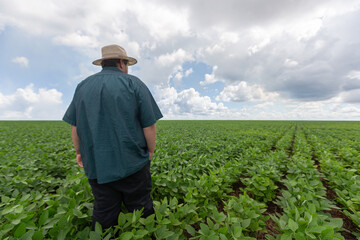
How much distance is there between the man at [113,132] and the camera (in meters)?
1.64

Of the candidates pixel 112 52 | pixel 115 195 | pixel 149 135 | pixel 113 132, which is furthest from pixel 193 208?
pixel 112 52

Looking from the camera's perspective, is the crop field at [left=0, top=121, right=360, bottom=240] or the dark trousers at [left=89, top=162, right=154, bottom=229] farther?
the dark trousers at [left=89, top=162, right=154, bottom=229]

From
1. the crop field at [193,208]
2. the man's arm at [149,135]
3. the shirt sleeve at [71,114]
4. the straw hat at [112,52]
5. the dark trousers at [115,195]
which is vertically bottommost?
the crop field at [193,208]

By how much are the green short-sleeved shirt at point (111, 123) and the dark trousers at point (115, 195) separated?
16 cm

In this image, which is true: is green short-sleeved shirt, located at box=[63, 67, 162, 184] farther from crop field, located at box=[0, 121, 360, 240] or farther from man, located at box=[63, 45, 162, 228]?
crop field, located at box=[0, 121, 360, 240]

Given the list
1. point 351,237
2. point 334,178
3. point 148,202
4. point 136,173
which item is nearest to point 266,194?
point 351,237

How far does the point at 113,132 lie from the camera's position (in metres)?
1.66

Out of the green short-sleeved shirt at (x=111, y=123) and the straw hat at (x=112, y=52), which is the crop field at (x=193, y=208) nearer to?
the green short-sleeved shirt at (x=111, y=123)

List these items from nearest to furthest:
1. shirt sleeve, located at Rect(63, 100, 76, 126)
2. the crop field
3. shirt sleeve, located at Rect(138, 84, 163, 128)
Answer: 1. the crop field
2. shirt sleeve, located at Rect(138, 84, 163, 128)
3. shirt sleeve, located at Rect(63, 100, 76, 126)

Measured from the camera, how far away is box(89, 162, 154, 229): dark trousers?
1800mm

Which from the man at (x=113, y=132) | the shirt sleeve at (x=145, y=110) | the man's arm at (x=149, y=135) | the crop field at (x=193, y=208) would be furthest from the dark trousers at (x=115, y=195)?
the shirt sleeve at (x=145, y=110)

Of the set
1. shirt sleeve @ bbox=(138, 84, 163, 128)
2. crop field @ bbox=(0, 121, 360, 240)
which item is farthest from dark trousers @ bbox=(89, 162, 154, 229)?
shirt sleeve @ bbox=(138, 84, 163, 128)

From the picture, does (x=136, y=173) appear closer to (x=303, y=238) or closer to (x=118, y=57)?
(x=118, y=57)

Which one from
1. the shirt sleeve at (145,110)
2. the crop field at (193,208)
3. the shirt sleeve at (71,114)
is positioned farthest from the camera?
the shirt sleeve at (71,114)
